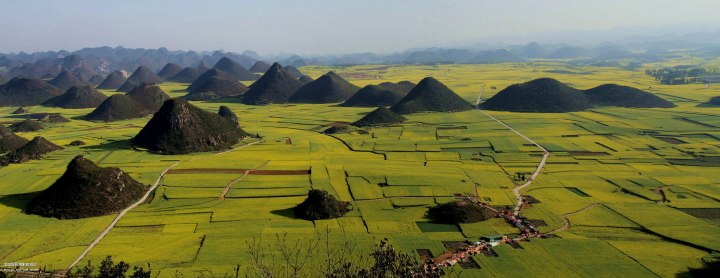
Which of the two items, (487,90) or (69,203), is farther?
(487,90)

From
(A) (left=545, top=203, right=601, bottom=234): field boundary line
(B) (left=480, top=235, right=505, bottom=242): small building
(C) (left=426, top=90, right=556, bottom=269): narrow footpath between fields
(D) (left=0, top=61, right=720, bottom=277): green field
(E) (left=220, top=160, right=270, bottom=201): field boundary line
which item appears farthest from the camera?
(E) (left=220, top=160, right=270, bottom=201): field boundary line

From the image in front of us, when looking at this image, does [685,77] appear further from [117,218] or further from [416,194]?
[117,218]

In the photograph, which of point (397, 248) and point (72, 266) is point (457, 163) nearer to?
point (397, 248)

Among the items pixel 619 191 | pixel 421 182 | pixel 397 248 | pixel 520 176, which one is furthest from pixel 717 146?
pixel 397 248

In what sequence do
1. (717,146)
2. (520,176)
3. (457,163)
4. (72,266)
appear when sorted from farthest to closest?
(717,146) < (457,163) < (520,176) < (72,266)

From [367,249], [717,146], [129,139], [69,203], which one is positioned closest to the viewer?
[367,249]

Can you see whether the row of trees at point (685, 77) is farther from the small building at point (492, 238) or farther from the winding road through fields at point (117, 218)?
the winding road through fields at point (117, 218)

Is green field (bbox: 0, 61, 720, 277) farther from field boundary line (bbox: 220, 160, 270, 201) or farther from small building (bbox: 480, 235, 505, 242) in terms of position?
small building (bbox: 480, 235, 505, 242)

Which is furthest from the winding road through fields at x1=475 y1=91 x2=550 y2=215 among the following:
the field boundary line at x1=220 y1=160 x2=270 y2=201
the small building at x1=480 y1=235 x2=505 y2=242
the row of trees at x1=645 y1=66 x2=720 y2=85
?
the row of trees at x1=645 y1=66 x2=720 y2=85
